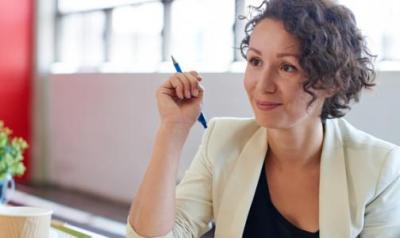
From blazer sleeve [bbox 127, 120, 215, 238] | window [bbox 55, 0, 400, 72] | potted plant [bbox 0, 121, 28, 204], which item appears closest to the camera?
blazer sleeve [bbox 127, 120, 215, 238]

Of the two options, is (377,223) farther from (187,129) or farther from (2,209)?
(2,209)

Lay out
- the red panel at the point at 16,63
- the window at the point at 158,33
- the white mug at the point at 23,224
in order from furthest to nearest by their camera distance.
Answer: the red panel at the point at 16,63, the window at the point at 158,33, the white mug at the point at 23,224

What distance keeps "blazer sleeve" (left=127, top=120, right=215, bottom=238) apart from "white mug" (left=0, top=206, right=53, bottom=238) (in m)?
0.30

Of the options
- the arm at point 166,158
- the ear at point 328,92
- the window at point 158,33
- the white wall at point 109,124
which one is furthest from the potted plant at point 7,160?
the white wall at point 109,124

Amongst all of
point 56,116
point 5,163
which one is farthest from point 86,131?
point 5,163

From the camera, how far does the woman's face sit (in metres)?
1.14

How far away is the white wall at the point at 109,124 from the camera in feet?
12.9

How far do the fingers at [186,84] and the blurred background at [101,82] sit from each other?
2.36m

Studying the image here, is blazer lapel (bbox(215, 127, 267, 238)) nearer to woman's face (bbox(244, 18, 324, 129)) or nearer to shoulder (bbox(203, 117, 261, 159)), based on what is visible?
shoulder (bbox(203, 117, 261, 159))

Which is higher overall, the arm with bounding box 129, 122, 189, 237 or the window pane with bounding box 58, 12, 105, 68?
the window pane with bounding box 58, 12, 105, 68

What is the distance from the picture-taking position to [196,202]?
1273 mm

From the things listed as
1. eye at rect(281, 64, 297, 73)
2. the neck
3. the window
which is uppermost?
the window

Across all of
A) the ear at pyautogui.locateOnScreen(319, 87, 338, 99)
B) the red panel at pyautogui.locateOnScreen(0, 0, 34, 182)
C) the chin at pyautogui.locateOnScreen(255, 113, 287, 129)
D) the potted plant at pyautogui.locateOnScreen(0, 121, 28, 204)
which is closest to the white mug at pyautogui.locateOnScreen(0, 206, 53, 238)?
the chin at pyautogui.locateOnScreen(255, 113, 287, 129)

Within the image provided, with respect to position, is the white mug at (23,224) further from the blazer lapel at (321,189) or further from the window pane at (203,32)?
the window pane at (203,32)
